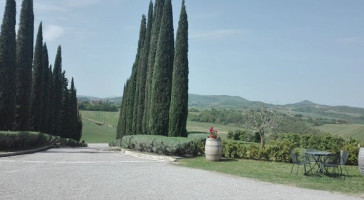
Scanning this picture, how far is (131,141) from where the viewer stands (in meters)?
21.0

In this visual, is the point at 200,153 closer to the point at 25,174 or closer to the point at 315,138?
the point at 25,174

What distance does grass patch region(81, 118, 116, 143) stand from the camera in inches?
2547

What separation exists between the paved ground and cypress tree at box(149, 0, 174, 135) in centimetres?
876

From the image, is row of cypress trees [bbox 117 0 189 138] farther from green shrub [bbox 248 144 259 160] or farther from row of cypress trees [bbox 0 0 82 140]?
row of cypress trees [bbox 0 0 82 140]

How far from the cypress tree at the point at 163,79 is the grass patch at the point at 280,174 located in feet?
19.3

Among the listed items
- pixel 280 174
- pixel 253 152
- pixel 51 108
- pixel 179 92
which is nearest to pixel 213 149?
pixel 253 152

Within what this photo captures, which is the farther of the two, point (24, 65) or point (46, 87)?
point (46, 87)

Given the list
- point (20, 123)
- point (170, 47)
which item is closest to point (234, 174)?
point (170, 47)

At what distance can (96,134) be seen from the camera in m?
73.2

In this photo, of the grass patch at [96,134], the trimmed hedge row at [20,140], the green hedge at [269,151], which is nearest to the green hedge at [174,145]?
the green hedge at [269,151]

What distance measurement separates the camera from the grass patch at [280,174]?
33.1 feet

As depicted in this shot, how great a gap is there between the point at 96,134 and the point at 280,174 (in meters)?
64.8

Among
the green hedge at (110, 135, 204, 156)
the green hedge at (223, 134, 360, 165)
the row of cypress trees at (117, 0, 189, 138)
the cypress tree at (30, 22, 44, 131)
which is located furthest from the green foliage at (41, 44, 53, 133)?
the green hedge at (223, 134, 360, 165)

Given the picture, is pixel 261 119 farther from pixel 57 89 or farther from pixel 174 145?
pixel 57 89
